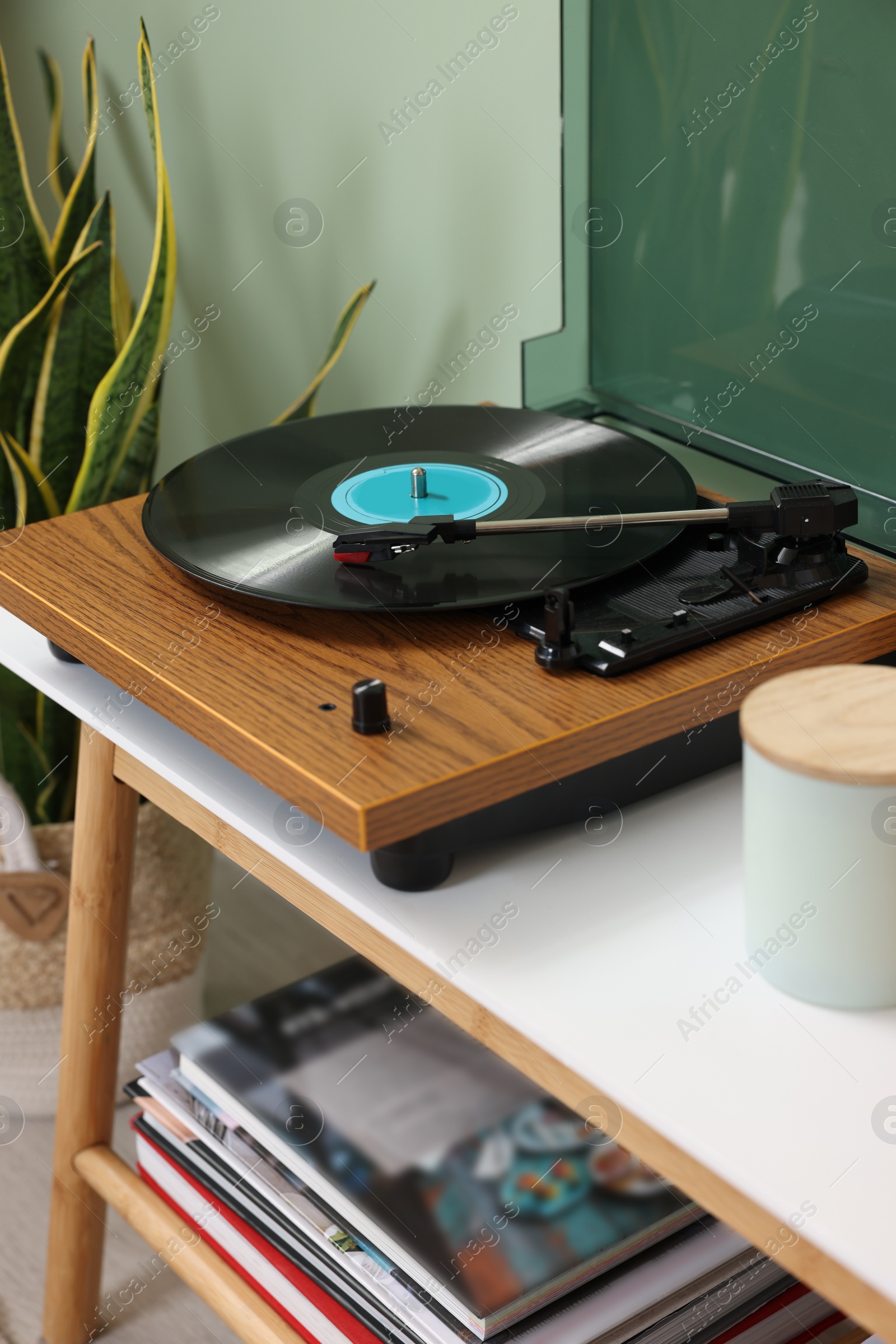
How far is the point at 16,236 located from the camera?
1444 millimetres

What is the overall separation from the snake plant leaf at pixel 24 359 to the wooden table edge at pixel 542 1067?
0.65 m

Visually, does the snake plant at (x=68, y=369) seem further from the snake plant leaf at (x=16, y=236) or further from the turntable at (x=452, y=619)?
the turntable at (x=452, y=619)

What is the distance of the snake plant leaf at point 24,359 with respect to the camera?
1.30 m

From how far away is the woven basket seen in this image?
4.48 feet

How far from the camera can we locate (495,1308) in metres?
0.74

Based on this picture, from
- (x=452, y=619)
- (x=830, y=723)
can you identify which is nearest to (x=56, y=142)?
(x=452, y=619)

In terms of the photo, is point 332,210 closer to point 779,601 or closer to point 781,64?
point 781,64

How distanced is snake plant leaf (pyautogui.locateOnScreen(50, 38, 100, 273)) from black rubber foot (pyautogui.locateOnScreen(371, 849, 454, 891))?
1020 mm

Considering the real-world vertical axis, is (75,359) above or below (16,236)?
below

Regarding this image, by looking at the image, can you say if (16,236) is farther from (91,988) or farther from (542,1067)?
(542,1067)

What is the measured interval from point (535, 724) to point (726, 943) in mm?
132

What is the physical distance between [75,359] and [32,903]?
1.84ft

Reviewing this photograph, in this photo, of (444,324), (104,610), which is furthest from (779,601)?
(444,324)

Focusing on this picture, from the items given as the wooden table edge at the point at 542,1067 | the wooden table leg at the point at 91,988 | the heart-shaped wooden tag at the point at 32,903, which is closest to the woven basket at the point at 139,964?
the heart-shaped wooden tag at the point at 32,903
